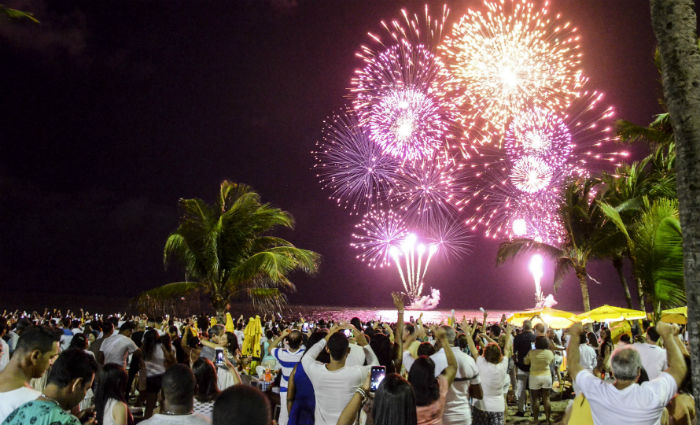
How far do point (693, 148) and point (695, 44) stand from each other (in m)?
1.12

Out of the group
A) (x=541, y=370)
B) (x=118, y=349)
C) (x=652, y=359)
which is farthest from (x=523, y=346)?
(x=118, y=349)

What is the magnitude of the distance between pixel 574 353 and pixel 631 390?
0.50m

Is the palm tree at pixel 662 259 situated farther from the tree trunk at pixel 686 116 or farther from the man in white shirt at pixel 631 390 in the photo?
the man in white shirt at pixel 631 390

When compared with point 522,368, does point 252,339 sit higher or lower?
higher

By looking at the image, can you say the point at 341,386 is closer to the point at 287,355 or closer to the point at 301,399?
the point at 301,399

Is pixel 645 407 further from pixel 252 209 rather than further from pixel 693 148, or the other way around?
pixel 252 209

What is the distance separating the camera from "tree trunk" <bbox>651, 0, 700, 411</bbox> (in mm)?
4633

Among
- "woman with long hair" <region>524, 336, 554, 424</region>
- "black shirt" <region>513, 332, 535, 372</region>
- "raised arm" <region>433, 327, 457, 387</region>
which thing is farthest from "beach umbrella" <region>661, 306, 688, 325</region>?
"raised arm" <region>433, 327, 457, 387</region>

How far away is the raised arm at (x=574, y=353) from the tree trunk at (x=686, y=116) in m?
1.03

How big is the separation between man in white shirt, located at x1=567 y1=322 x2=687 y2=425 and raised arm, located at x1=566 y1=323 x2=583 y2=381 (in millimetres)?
38

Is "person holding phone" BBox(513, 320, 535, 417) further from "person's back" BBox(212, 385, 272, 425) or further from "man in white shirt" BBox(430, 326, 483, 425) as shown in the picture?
"person's back" BBox(212, 385, 272, 425)

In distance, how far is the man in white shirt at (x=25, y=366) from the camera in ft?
11.5

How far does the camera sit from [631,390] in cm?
409

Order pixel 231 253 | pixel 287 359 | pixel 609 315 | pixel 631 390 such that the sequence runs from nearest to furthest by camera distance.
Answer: pixel 631 390
pixel 287 359
pixel 609 315
pixel 231 253
